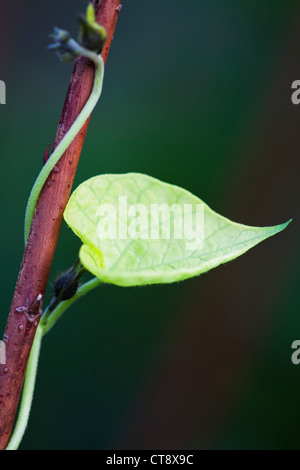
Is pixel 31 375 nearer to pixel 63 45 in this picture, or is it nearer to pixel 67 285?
pixel 67 285

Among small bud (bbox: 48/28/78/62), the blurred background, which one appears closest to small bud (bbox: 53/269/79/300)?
small bud (bbox: 48/28/78/62)

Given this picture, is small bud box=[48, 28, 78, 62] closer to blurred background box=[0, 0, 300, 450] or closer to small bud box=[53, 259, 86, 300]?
small bud box=[53, 259, 86, 300]

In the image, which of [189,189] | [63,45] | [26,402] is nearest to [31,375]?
[26,402]

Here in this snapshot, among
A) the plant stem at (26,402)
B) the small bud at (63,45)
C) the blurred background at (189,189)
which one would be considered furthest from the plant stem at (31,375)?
the blurred background at (189,189)

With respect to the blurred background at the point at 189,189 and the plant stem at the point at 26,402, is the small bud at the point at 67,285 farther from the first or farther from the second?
the blurred background at the point at 189,189
